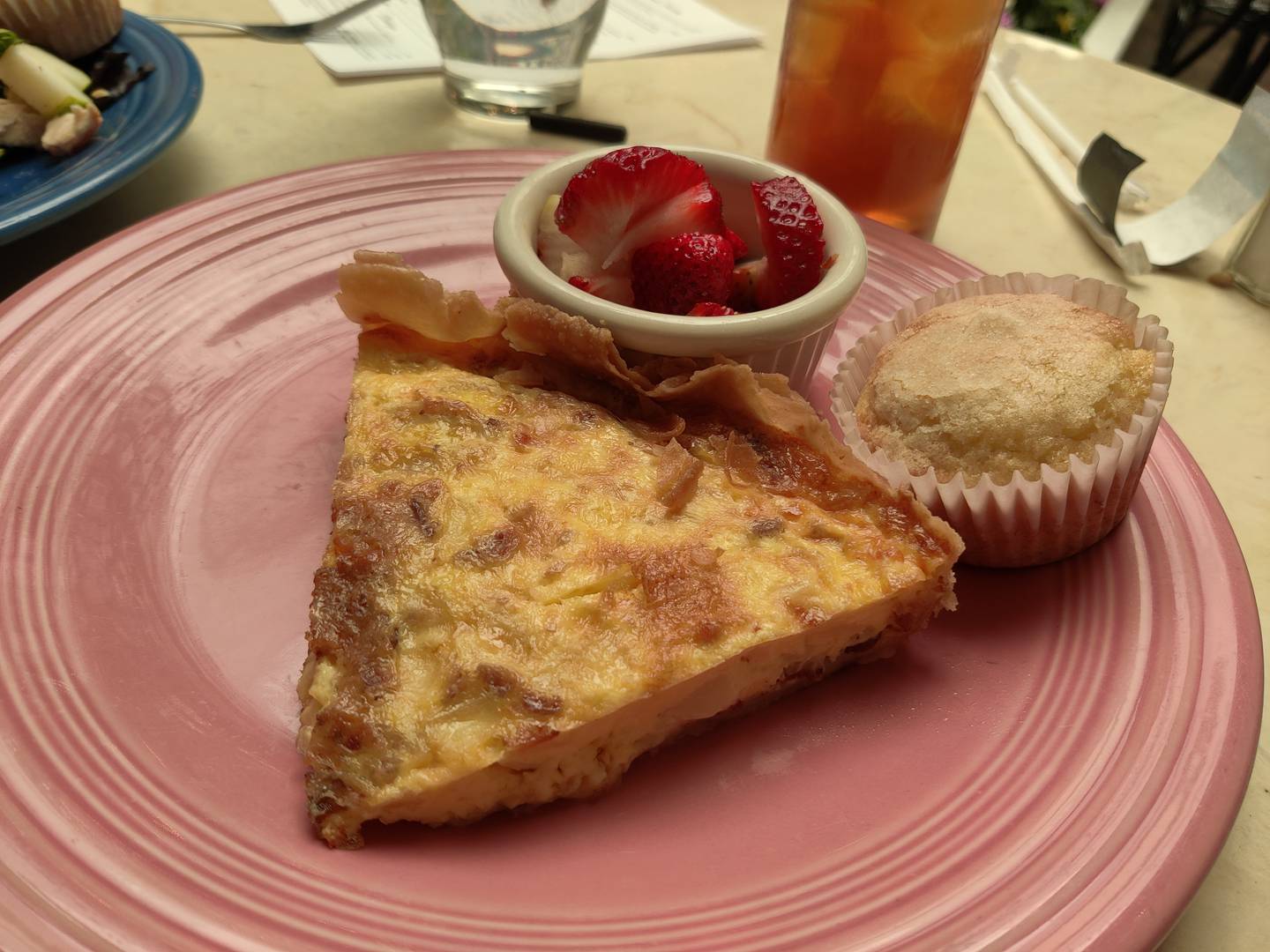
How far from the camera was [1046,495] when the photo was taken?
1.46 m

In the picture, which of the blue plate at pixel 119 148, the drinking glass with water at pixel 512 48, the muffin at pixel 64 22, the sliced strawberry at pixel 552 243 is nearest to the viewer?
the sliced strawberry at pixel 552 243

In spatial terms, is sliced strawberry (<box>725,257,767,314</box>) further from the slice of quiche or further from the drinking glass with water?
the drinking glass with water

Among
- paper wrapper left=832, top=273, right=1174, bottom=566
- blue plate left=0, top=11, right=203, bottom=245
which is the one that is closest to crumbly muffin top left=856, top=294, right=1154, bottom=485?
paper wrapper left=832, top=273, right=1174, bottom=566

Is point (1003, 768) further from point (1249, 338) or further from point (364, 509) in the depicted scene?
point (1249, 338)

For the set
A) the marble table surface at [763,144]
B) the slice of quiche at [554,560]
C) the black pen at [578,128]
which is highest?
the slice of quiche at [554,560]

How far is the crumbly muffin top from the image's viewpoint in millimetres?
1511

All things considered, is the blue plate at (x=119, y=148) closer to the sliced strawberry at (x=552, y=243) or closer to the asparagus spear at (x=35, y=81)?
the asparagus spear at (x=35, y=81)

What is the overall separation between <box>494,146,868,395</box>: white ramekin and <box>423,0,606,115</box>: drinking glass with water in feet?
3.37

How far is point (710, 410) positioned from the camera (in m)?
1.59

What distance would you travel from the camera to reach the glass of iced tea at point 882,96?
2049 millimetres

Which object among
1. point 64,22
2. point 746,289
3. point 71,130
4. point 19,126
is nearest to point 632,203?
point 746,289

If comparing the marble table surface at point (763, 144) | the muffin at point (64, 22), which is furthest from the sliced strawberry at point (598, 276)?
the muffin at point (64, 22)

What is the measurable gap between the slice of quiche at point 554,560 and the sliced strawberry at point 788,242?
20 centimetres

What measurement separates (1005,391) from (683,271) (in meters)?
0.54
